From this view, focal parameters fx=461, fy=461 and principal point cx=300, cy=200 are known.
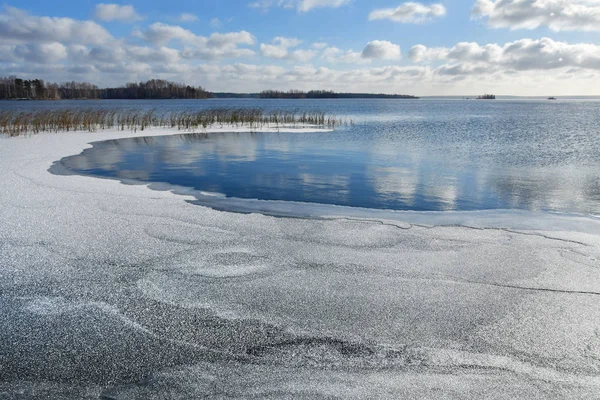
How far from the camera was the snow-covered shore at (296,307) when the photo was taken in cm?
263

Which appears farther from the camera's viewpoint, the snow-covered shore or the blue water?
the blue water

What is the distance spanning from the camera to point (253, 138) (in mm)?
19969

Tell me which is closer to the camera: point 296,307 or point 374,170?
point 296,307

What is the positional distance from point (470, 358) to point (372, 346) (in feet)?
1.96

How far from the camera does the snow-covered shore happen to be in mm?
2629

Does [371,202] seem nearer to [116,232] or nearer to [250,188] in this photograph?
[250,188]

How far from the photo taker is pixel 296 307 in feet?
11.5

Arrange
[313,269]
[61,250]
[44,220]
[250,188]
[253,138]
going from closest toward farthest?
[313,269] → [61,250] → [44,220] → [250,188] → [253,138]

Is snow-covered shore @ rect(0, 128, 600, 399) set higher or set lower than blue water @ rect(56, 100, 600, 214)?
lower

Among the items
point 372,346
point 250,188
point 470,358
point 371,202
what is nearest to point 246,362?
point 372,346

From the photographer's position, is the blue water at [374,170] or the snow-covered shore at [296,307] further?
the blue water at [374,170]

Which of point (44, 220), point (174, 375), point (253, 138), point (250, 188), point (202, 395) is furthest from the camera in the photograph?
point (253, 138)

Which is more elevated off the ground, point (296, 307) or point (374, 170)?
point (374, 170)

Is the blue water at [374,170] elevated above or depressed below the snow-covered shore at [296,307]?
above
